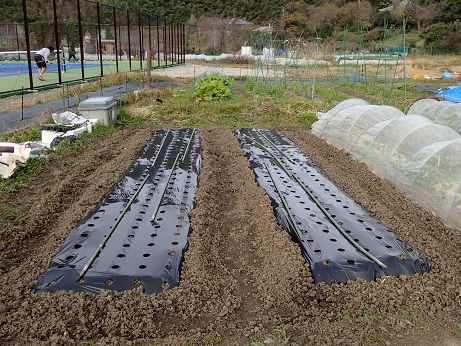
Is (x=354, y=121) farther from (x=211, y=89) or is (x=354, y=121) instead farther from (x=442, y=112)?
(x=211, y=89)

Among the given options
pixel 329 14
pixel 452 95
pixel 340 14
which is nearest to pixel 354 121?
pixel 452 95

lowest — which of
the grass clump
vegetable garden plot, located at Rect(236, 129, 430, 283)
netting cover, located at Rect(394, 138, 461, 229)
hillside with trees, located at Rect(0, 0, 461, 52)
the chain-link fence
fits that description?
vegetable garden plot, located at Rect(236, 129, 430, 283)

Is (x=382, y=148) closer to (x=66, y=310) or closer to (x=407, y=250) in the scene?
(x=407, y=250)

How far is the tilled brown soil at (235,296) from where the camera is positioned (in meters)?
2.49

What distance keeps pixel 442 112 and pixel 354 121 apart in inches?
80.8

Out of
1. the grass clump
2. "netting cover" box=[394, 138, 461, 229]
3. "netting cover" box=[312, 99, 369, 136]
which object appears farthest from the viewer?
the grass clump

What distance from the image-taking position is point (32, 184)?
5.06m

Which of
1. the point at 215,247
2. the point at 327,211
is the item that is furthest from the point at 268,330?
the point at 327,211

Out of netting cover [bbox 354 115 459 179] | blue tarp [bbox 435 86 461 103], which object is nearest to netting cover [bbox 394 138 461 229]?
netting cover [bbox 354 115 459 179]

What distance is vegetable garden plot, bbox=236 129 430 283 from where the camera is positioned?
3158 millimetres

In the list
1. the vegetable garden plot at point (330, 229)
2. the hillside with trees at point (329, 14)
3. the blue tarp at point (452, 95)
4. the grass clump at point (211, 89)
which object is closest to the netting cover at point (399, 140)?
the vegetable garden plot at point (330, 229)

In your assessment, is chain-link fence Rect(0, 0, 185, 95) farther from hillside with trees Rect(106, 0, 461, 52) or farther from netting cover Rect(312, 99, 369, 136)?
hillside with trees Rect(106, 0, 461, 52)

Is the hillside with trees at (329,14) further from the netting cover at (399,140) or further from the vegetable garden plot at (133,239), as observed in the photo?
the netting cover at (399,140)

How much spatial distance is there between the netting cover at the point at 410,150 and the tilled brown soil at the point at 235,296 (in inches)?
10.6
